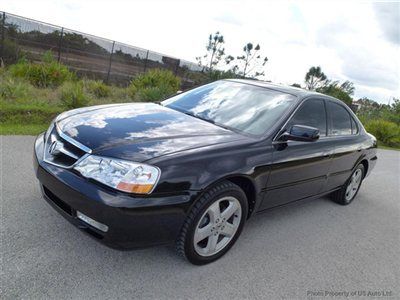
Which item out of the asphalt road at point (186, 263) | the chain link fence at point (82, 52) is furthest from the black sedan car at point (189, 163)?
the chain link fence at point (82, 52)

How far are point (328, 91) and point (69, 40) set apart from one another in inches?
562

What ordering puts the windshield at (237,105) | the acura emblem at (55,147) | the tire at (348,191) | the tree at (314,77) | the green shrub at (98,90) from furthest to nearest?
the tree at (314,77) → the green shrub at (98,90) → the tire at (348,191) → the windshield at (237,105) → the acura emblem at (55,147)

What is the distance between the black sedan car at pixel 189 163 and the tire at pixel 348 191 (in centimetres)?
91

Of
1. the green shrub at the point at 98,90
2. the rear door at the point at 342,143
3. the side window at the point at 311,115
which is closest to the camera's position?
the side window at the point at 311,115

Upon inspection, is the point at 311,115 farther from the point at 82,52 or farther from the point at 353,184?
the point at 82,52

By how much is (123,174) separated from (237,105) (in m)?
1.76

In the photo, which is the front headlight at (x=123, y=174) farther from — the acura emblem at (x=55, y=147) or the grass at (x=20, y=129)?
the grass at (x=20, y=129)

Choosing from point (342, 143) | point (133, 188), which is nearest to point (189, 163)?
point (133, 188)

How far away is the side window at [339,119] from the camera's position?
4.43 meters

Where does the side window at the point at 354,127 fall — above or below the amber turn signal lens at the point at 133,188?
above

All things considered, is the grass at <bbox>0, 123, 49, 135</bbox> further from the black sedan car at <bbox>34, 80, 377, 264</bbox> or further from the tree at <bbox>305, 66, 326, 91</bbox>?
the tree at <bbox>305, 66, 326, 91</bbox>

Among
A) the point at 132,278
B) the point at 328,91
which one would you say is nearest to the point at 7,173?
the point at 132,278

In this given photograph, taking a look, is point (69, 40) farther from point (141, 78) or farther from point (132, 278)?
point (132, 278)

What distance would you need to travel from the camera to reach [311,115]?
13.1 feet
